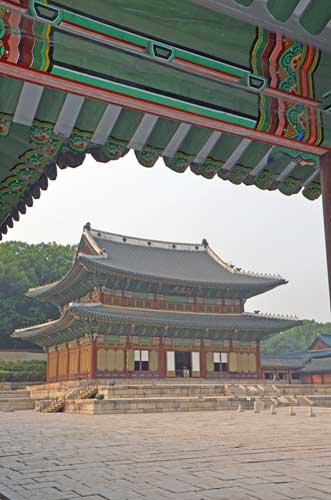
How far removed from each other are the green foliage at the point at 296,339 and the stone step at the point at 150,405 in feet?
205

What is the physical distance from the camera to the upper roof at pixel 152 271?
92.5 ft

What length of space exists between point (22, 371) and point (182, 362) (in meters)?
14.9

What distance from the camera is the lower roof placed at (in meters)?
26.0

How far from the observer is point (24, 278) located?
5250 centimetres

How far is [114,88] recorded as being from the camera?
3270mm

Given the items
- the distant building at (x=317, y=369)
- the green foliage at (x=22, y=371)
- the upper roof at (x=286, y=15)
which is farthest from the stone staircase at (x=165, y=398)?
the upper roof at (x=286, y=15)

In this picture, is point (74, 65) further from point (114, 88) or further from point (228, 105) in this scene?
point (228, 105)

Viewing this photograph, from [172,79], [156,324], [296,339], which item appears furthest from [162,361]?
[296,339]

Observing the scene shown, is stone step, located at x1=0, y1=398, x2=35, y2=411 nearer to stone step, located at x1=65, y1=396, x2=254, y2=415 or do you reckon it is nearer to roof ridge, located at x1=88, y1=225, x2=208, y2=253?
stone step, located at x1=65, y1=396, x2=254, y2=415

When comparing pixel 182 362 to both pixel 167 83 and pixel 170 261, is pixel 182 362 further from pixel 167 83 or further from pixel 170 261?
pixel 167 83

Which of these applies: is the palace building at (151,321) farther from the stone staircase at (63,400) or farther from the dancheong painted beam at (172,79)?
the dancheong painted beam at (172,79)

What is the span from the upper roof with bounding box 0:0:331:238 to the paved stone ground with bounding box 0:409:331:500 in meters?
2.97

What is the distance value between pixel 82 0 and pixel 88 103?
78 cm

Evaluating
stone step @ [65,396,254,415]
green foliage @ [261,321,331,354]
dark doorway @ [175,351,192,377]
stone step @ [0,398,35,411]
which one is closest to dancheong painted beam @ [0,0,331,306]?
stone step @ [65,396,254,415]
